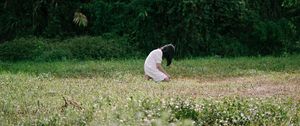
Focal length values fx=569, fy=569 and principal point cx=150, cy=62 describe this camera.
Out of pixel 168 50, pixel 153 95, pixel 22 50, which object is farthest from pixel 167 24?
pixel 153 95

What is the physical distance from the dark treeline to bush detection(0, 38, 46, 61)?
2.19 metres

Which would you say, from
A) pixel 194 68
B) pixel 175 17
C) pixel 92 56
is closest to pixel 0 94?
pixel 194 68

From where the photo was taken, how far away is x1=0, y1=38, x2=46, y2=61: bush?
82.6 ft

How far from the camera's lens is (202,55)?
2745 cm

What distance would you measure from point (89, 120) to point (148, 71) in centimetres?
937

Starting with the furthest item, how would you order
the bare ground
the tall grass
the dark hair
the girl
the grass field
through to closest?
the tall grass → the dark hair → the girl → the bare ground → the grass field

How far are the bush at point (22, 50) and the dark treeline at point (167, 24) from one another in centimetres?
219

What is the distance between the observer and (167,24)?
27891 millimetres

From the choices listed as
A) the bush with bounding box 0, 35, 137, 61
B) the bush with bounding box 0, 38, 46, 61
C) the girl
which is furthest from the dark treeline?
the girl

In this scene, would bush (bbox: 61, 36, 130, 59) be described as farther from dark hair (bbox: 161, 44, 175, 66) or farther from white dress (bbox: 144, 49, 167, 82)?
white dress (bbox: 144, 49, 167, 82)

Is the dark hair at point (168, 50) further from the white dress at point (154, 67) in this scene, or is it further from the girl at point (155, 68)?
the white dress at point (154, 67)

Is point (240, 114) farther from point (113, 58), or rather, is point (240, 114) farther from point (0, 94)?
point (113, 58)

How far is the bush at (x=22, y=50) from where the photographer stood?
25181 mm

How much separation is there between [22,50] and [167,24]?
7.14m
